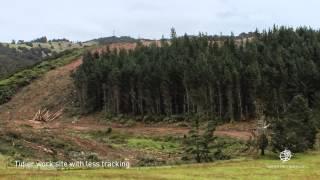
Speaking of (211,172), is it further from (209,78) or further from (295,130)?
(209,78)

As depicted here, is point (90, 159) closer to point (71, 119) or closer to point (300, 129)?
point (300, 129)

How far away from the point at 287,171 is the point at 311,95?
48.7 meters

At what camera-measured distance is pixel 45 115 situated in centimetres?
11331

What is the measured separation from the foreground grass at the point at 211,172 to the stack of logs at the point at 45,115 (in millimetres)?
68847

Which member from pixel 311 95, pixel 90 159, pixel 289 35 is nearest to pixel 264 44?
pixel 289 35

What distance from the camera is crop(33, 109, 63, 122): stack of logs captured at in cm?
11025

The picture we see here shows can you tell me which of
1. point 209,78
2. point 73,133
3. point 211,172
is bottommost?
point 73,133

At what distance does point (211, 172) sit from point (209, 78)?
51.6m

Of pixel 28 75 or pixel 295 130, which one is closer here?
pixel 295 130
